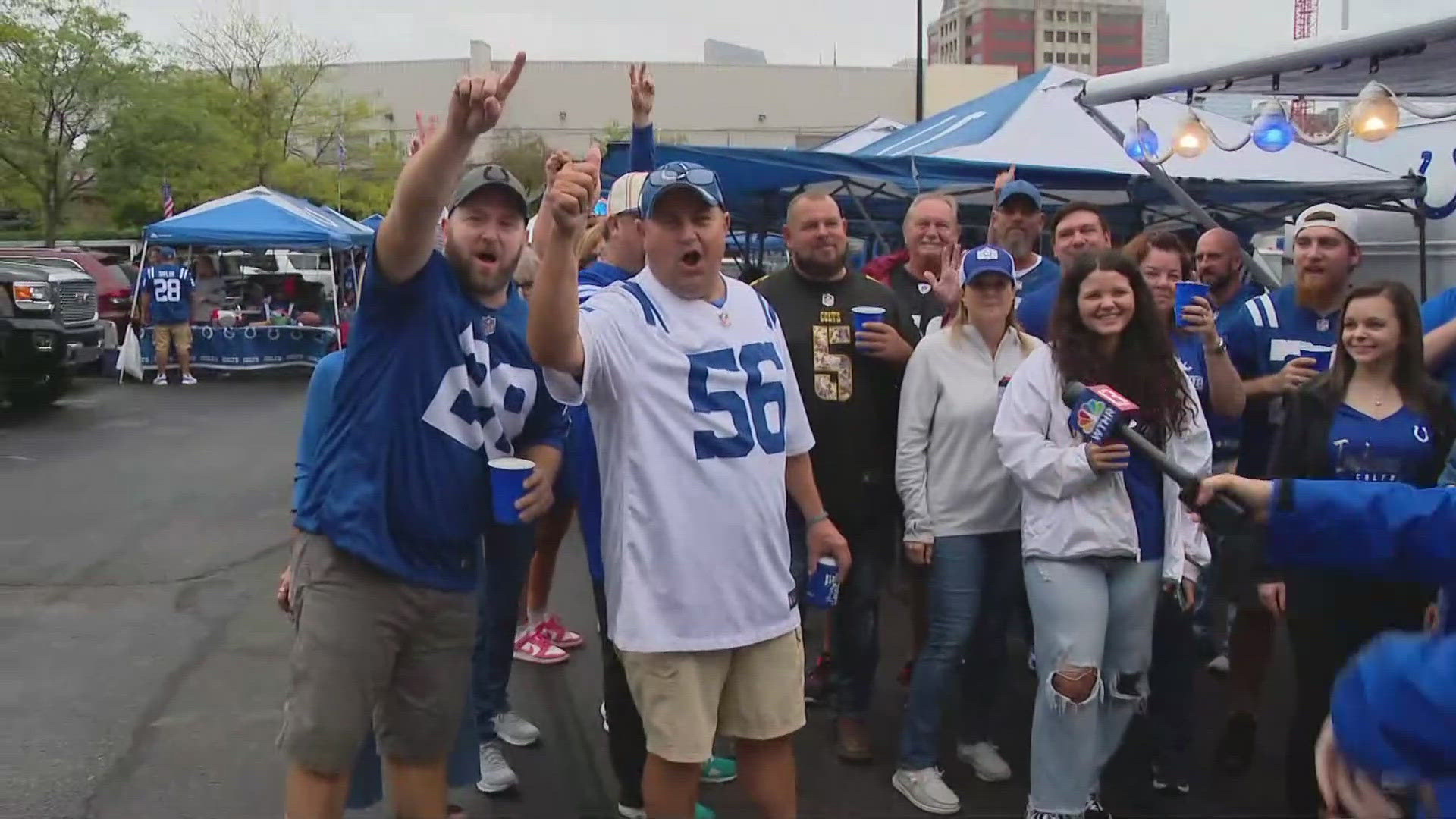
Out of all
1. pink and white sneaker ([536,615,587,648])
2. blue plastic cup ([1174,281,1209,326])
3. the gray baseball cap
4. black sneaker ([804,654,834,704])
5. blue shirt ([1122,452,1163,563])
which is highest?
the gray baseball cap

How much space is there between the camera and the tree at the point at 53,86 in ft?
91.4

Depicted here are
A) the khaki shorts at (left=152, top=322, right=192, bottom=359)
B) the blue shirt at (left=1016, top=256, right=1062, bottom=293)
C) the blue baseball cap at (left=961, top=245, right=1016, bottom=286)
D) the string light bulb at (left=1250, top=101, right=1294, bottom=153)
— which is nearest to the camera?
the blue baseball cap at (left=961, top=245, right=1016, bottom=286)

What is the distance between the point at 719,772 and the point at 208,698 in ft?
7.55

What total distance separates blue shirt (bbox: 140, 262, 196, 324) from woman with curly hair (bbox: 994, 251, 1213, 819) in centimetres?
1529

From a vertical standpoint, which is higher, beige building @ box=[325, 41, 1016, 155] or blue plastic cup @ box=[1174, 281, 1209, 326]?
beige building @ box=[325, 41, 1016, 155]

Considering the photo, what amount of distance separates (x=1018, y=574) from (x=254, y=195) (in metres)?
16.4

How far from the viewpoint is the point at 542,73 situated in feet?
249

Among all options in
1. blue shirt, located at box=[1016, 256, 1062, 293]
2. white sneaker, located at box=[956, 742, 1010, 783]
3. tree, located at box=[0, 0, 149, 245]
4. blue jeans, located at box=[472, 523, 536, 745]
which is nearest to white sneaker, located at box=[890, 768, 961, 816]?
white sneaker, located at box=[956, 742, 1010, 783]

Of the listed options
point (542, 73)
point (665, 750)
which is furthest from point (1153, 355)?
point (542, 73)

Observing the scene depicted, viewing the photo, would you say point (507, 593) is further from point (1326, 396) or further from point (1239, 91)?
point (1239, 91)

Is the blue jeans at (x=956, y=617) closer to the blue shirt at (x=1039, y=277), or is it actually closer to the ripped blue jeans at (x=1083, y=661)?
the ripped blue jeans at (x=1083, y=661)

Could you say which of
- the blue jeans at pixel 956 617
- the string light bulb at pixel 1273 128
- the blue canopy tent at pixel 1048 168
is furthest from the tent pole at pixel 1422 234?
the blue jeans at pixel 956 617

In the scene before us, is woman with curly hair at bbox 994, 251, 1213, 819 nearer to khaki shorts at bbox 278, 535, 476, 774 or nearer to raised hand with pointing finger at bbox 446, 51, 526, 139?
khaki shorts at bbox 278, 535, 476, 774

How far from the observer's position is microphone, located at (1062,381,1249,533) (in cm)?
229
